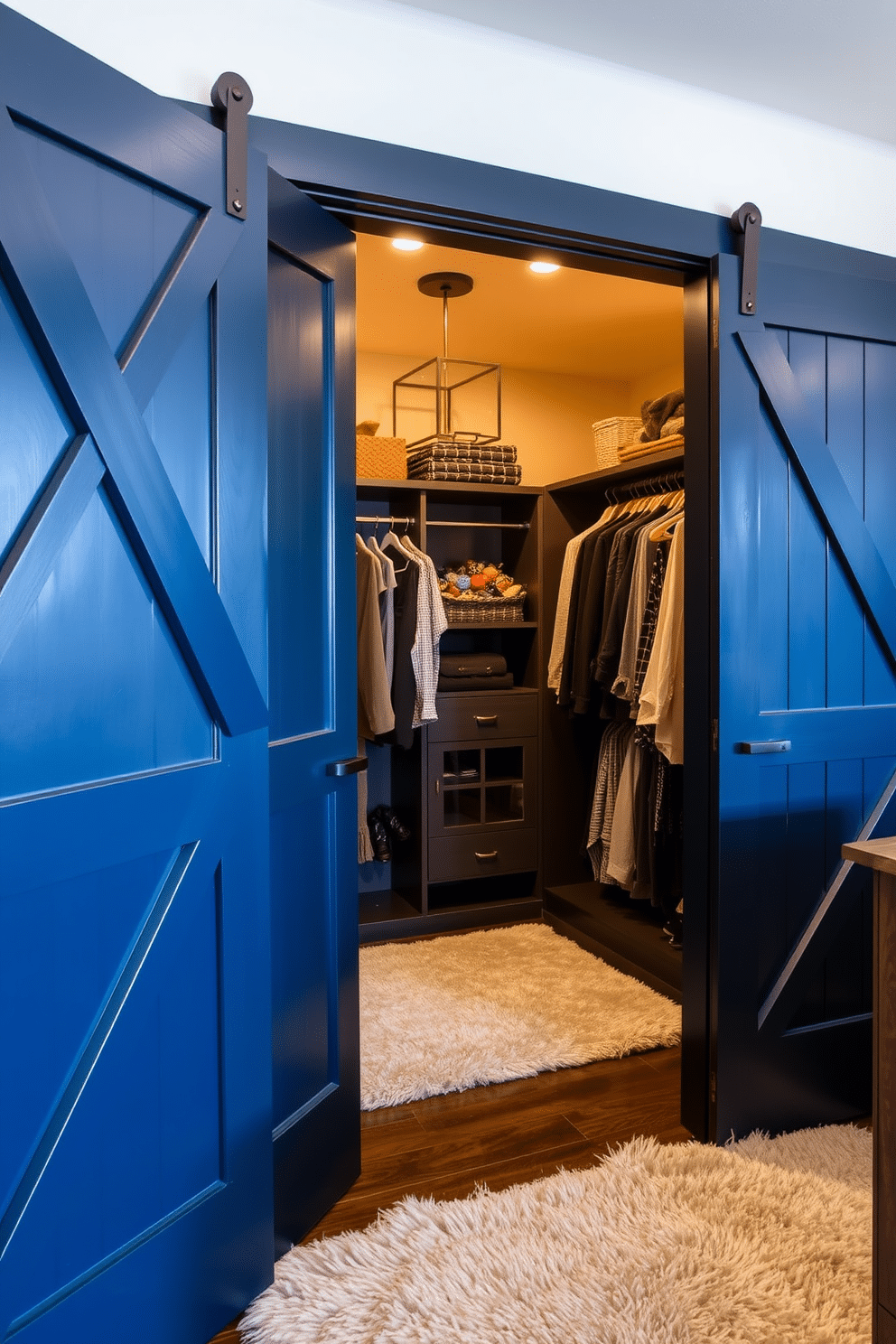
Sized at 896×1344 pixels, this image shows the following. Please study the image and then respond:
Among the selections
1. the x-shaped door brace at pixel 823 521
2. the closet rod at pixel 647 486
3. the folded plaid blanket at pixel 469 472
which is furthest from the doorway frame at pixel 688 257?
the folded plaid blanket at pixel 469 472

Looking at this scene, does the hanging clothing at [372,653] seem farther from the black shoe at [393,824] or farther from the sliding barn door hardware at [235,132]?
the sliding barn door hardware at [235,132]

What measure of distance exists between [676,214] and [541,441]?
2.32 metres

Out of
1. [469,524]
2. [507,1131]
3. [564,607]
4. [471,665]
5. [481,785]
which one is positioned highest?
[469,524]

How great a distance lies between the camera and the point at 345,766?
1.96 meters

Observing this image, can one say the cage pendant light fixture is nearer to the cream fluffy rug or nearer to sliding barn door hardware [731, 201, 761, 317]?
sliding barn door hardware [731, 201, 761, 317]

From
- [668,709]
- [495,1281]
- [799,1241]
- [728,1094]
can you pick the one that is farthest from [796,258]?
[495,1281]

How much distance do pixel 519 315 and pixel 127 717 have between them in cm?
285

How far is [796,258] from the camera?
2279 millimetres

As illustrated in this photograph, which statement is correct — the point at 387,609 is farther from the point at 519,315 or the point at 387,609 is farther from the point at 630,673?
the point at 519,315

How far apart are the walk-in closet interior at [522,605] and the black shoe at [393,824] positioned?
1 cm

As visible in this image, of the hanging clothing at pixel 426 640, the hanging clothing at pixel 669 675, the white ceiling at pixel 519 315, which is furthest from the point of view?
the hanging clothing at pixel 426 640

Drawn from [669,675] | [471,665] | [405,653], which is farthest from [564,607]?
[669,675]

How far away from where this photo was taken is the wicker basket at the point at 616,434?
3.63m

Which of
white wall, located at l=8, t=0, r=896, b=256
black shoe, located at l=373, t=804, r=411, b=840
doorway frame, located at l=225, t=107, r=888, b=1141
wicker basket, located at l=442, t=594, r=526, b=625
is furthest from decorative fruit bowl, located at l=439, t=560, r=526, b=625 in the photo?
white wall, located at l=8, t=0, r=896, b=256
